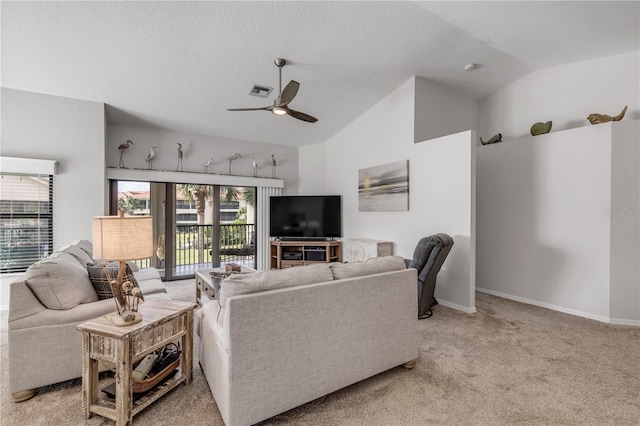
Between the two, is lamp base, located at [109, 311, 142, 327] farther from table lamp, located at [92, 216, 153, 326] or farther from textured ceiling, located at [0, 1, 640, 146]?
textured ceiling, located at [0, 1, 640, 146]

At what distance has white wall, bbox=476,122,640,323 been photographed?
3244 millimetres

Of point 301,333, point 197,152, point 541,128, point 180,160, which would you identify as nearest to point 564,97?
point 541,128

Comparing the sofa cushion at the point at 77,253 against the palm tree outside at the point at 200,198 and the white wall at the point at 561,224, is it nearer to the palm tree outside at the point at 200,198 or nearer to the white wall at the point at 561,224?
the palm tree outside at the point at 200,198

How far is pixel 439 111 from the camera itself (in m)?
4.62

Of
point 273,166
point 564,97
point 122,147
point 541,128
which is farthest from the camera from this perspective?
point 273,166

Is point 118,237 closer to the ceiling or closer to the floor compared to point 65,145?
closer to the floor

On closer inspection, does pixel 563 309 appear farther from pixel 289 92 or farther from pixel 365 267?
pixel 289 92

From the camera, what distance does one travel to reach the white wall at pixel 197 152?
4785 mm

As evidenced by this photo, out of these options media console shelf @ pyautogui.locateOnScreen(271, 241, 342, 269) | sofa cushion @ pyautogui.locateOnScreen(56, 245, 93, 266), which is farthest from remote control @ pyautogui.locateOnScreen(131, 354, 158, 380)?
media console shelf @ pyautogui.locateOnScreen(271, 241, 342, 269)

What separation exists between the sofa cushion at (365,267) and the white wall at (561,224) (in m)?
2.74

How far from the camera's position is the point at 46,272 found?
6.40 ft

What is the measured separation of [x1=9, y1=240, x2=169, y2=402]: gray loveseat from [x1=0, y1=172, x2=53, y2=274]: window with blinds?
2.33m

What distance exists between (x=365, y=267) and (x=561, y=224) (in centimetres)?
313

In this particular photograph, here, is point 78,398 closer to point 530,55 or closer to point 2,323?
point 2,323
